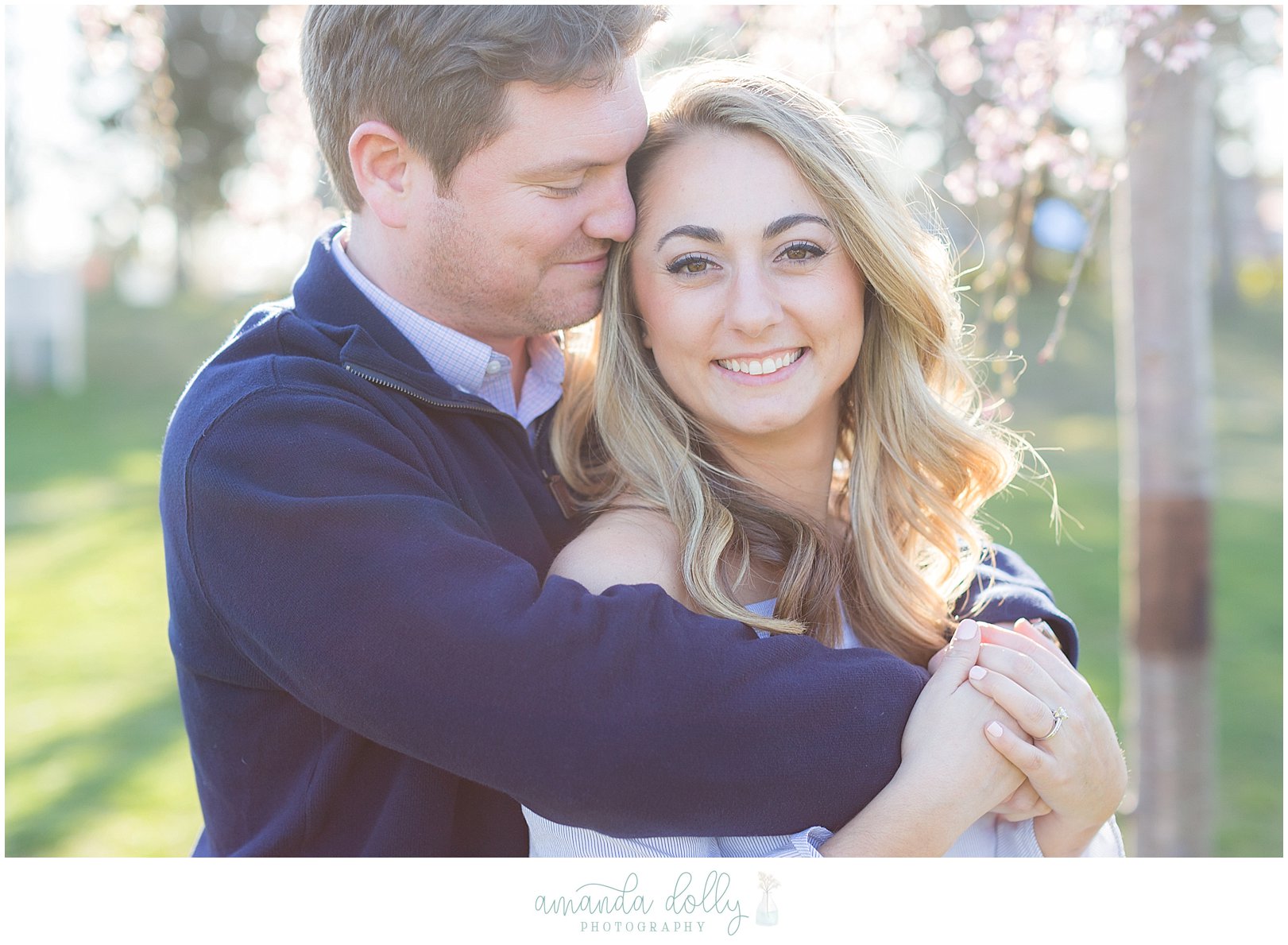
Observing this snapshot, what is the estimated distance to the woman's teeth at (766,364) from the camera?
2.12m

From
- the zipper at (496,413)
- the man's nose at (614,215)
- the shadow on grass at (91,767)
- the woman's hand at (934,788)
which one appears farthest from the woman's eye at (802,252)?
the shadow on grass at (91,767)

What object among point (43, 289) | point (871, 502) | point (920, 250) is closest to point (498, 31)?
point (920, 250)

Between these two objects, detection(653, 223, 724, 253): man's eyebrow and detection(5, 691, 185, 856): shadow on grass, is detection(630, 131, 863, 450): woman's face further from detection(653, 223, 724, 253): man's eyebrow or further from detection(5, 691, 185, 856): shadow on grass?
detection(5, 691, 185, 856): shadow on grass

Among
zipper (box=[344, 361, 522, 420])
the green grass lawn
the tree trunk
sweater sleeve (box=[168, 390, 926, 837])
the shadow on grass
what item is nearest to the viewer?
sweater sleeve (box=[168, 390, 926, 837])

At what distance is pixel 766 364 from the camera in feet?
6.96

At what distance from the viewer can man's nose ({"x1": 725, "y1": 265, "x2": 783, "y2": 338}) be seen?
6.63 feet

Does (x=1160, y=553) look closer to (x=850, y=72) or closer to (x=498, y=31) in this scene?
(x=850, y=72)

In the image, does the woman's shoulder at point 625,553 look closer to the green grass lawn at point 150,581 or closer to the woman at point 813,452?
the woman at point 813,452

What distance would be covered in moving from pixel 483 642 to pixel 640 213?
977 millimetres

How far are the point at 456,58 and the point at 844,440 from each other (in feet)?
3.53

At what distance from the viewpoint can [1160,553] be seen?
3.10 metres

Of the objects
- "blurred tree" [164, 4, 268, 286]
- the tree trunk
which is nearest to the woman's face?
the tree trunk

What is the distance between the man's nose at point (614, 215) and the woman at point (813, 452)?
0.10ft
